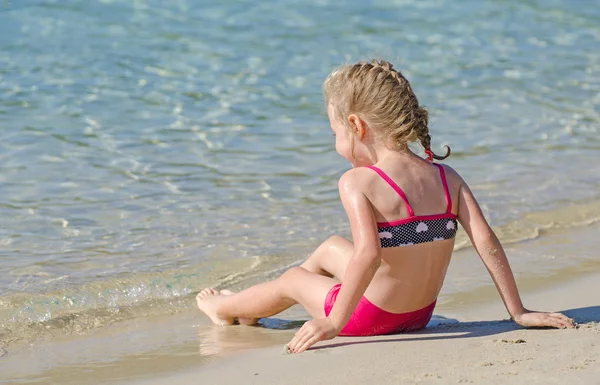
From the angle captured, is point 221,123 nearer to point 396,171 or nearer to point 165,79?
point 165,79

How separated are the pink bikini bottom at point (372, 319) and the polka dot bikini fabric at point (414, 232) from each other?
0.82 ft

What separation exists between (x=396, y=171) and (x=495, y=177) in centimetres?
296

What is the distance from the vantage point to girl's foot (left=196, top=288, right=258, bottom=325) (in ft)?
12.0

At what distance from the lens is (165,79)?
8.82m

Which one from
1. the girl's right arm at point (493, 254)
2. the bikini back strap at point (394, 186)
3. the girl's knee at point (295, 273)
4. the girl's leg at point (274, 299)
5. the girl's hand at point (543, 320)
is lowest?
the girl's leg at point (274, 299)

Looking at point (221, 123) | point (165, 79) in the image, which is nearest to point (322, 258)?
point (221, 123)

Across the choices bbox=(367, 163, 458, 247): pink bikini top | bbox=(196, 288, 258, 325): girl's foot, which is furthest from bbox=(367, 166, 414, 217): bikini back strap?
bbox=(196, 288, 258, 325): girl's foot

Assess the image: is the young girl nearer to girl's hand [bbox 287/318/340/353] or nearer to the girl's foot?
girl's hand [bbox 287/318/340/353]

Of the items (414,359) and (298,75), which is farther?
(298,75)

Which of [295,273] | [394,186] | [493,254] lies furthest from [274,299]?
[493,254]

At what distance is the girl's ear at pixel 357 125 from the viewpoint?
3152 millimetres

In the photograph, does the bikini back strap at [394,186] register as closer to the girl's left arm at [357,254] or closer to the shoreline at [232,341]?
the girl's left arm at [357,254]

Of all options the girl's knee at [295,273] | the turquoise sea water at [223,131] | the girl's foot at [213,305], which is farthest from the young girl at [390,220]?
the turquoise sea water at [223,131]

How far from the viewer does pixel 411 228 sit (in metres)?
3.09
